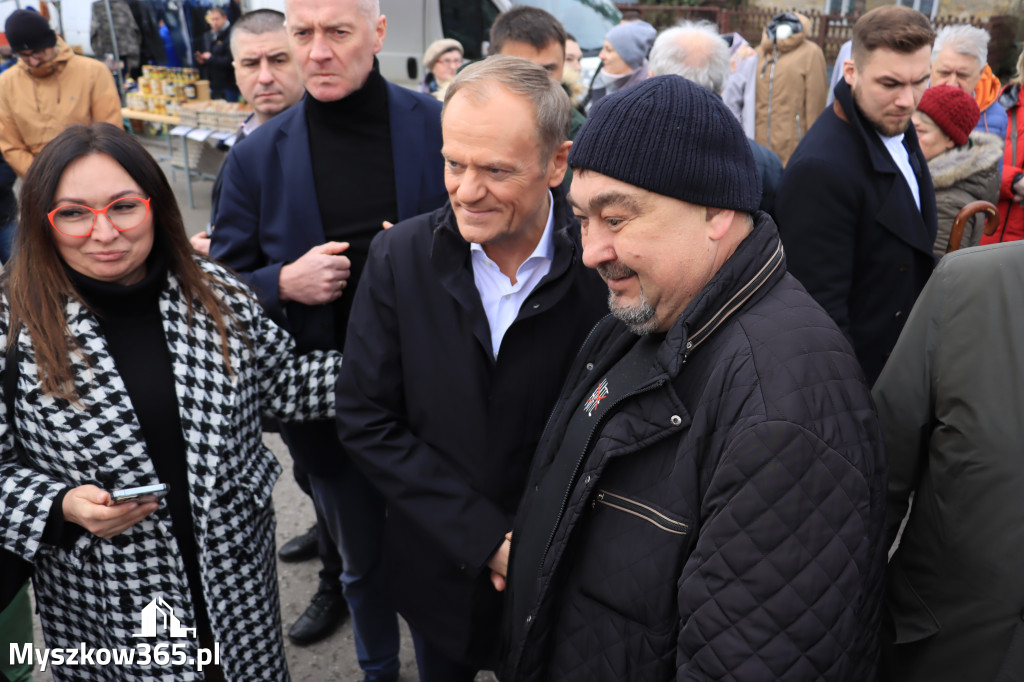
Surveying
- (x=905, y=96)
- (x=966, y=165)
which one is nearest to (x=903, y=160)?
(x=905, y=96)

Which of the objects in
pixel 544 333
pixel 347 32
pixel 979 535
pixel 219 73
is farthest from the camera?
pixel 219 73

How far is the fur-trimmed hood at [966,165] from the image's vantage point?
351cm

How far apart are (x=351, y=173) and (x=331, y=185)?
8 cm

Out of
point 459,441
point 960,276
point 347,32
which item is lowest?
point 459,441

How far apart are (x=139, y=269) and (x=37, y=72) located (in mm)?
5446

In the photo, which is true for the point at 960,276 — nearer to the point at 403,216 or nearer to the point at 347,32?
the point at 403,216

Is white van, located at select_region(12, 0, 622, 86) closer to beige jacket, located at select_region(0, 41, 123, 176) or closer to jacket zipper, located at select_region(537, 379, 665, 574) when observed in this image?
beige jacket, located at select_region(0, 41, 123, 176)

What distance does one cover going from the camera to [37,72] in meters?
6.32

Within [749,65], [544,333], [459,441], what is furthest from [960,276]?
[749,65]

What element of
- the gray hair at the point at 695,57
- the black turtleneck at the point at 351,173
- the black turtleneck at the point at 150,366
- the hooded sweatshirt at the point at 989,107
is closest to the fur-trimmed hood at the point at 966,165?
the gray hair at the point at 695,57

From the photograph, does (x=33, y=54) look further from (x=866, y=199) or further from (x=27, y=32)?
(x=866, y=199)

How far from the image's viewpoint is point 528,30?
12.6 feet

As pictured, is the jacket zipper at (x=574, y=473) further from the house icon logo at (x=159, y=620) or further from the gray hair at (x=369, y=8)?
the gray hair at (x=369, y=8)

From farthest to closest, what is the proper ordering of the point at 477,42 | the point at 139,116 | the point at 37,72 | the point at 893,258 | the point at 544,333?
the point at 139,116
the point at 477,42
the point at 37,72
the point at 893,258
the point at 544,333
